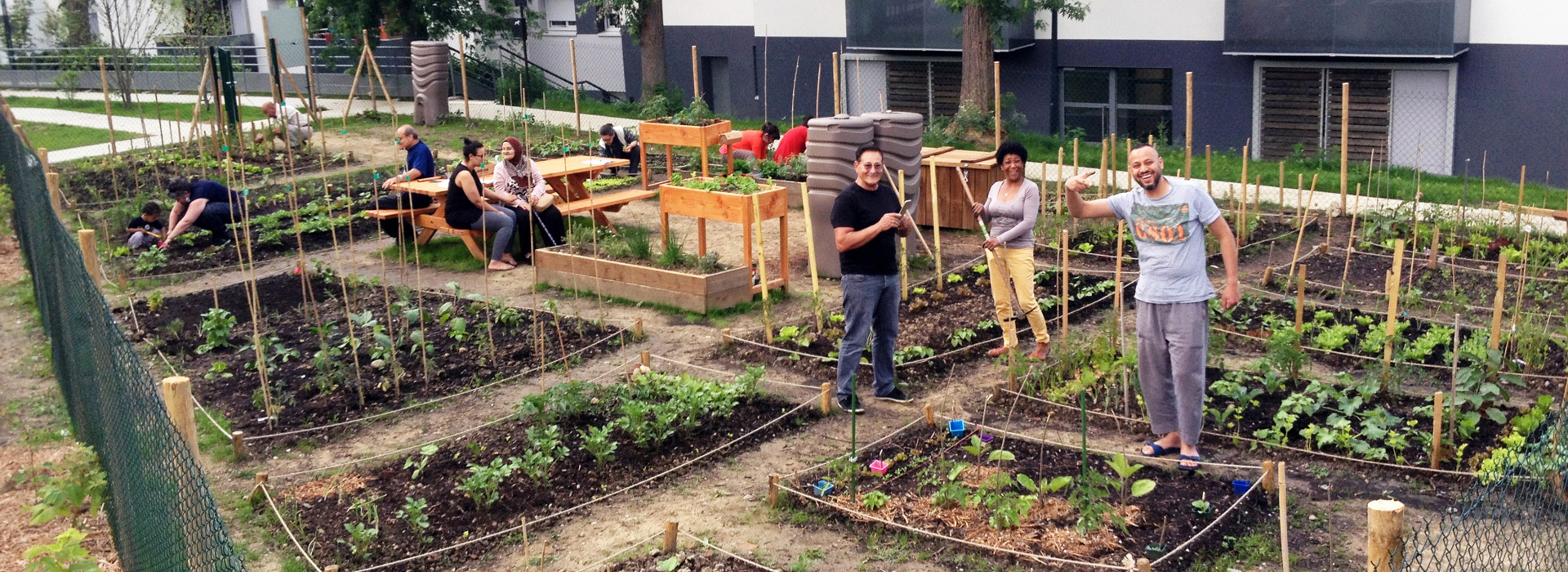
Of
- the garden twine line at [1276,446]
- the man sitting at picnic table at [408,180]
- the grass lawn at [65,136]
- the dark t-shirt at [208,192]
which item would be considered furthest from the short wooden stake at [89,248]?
the grass lawn at [65,136]

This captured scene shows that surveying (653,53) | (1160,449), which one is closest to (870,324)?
(1160,449)

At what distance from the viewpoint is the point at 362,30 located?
2378 centimetres

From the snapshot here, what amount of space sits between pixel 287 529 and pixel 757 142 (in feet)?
29.2

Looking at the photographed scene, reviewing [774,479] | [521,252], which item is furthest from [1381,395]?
[521,252]

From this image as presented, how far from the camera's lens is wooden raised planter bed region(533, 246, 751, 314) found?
391 inches

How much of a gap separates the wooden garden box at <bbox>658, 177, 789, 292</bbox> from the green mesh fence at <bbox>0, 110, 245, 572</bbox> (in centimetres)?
417

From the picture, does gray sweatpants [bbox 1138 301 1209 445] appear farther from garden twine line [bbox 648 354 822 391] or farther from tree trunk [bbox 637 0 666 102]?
tree trunk [bbox 637 0 666 102]

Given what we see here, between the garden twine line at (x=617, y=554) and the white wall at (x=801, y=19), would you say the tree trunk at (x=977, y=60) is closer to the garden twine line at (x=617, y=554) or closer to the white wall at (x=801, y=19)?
the white wall at (x=801, y=19)

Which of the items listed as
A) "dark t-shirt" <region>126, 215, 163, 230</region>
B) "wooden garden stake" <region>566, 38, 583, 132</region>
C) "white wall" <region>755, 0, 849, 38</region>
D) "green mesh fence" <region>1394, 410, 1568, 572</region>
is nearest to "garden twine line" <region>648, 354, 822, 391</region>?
"green mesh fence" <region>1394, 410, 1568, 572</region>

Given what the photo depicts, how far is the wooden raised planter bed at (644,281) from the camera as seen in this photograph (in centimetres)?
992

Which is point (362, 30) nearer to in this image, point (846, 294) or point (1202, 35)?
point (1202, 35)

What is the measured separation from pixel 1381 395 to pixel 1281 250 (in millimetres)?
4229

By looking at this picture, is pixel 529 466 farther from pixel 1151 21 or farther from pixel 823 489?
pixel 1151 21

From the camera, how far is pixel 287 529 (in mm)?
6121
